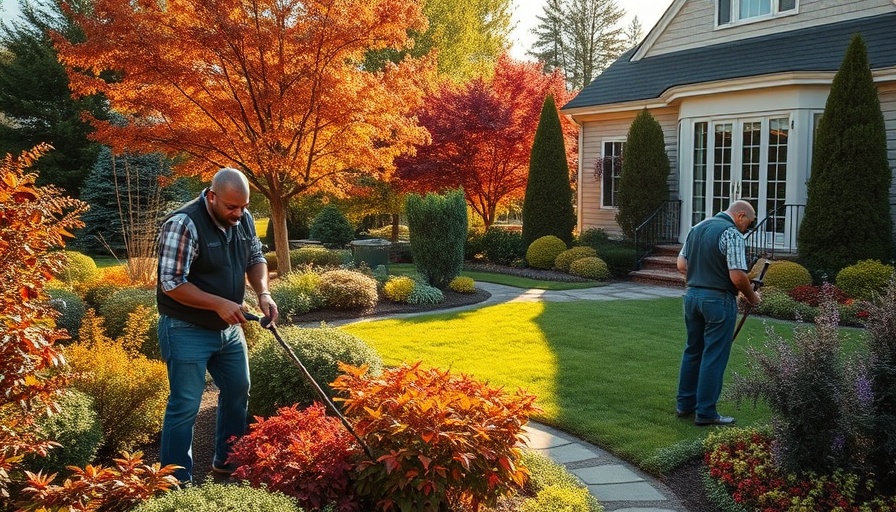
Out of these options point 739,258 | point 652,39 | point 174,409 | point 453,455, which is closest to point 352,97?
point 739,258

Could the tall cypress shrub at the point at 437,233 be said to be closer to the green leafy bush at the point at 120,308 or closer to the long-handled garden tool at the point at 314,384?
the green leafy bush at the point at 120,308

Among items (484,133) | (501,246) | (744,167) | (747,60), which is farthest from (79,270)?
(747,60)

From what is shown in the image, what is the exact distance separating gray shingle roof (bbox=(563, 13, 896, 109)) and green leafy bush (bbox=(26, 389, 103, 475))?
1265 cm

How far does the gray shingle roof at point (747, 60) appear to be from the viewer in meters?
12.9

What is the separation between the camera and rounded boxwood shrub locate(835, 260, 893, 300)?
1016cm

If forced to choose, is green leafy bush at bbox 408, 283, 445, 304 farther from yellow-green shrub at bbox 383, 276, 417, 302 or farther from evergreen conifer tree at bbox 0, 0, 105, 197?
evergreen conifer tree at bbox 0, 0, 105, 197

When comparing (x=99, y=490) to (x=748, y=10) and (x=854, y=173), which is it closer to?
(x=854, y=173)

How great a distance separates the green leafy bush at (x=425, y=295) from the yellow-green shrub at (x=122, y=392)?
6.49 m

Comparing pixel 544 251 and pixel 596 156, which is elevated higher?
pixel 596 156

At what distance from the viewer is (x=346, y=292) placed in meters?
10.3

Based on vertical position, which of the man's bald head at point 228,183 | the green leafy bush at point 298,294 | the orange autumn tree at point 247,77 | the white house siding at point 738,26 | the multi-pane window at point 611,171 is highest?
the white house siding at point 738,26

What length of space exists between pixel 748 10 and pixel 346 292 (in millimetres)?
11324

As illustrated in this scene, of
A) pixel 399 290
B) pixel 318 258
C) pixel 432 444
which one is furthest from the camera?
pixel 318 258

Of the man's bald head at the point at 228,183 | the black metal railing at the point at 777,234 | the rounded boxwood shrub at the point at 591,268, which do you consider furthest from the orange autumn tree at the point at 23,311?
the black metal railing at the point at 777,234
